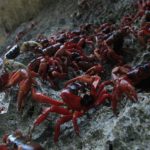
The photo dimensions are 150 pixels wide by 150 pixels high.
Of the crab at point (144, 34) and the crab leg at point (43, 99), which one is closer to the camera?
the crab leg at point (43, 99)

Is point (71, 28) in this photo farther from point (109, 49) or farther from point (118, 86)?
point (118, 86)

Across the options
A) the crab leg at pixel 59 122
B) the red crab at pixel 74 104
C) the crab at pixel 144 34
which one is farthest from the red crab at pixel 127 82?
the crab at pixel 144 34

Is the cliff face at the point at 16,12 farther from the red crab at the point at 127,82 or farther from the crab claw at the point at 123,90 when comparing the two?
the crab claw at the point at 123,90

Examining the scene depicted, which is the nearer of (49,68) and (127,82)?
(127,82)

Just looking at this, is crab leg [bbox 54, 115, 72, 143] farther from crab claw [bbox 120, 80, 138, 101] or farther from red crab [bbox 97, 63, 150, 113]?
crab claw [bbox 120, 80, 138, 101]

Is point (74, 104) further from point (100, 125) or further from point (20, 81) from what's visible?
point (20, 81)

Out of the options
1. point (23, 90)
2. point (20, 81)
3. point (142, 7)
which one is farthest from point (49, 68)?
point (142, 7)
